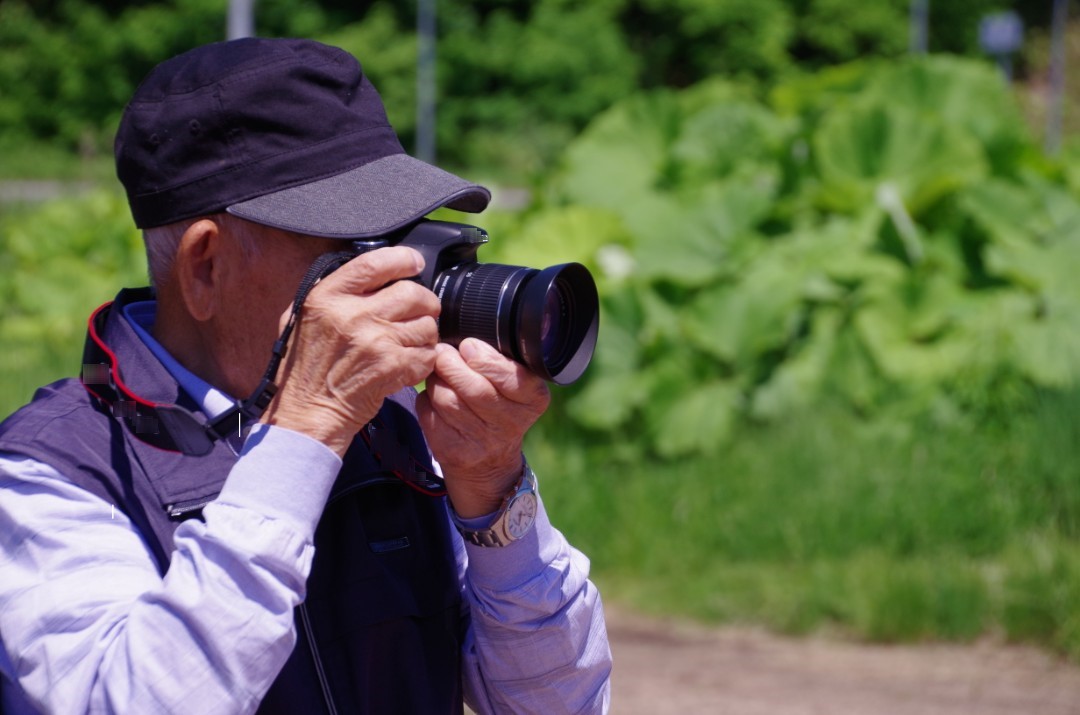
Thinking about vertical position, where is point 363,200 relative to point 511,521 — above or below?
above

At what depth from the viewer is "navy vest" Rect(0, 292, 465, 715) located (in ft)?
4.22

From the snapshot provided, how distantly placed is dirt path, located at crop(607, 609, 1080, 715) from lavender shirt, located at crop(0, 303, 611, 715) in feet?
9.18

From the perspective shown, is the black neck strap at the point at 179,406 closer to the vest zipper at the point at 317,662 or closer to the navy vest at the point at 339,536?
the navy vest at the point at 339,536

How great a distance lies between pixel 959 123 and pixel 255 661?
5529 mm

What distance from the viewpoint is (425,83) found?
893 inches

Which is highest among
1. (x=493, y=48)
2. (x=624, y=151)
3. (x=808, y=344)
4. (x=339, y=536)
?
(x=339, y=536)

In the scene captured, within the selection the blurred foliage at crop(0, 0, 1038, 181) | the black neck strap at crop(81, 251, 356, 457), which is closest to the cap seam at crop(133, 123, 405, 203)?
the black neck strap at crop(81, 251, 356, 457)

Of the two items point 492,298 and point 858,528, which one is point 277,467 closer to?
point 492,298

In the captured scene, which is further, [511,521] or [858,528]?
[858,528]

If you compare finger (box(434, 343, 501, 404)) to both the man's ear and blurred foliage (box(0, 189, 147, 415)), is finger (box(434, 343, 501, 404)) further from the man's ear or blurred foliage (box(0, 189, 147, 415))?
blurred foliage (box(0, 189, 147, 415))

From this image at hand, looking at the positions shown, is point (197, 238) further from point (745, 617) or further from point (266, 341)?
point (745, 617)

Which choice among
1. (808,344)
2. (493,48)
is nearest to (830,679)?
(808,344)

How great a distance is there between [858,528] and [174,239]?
3.61 m

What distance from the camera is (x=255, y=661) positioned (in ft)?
3.78
